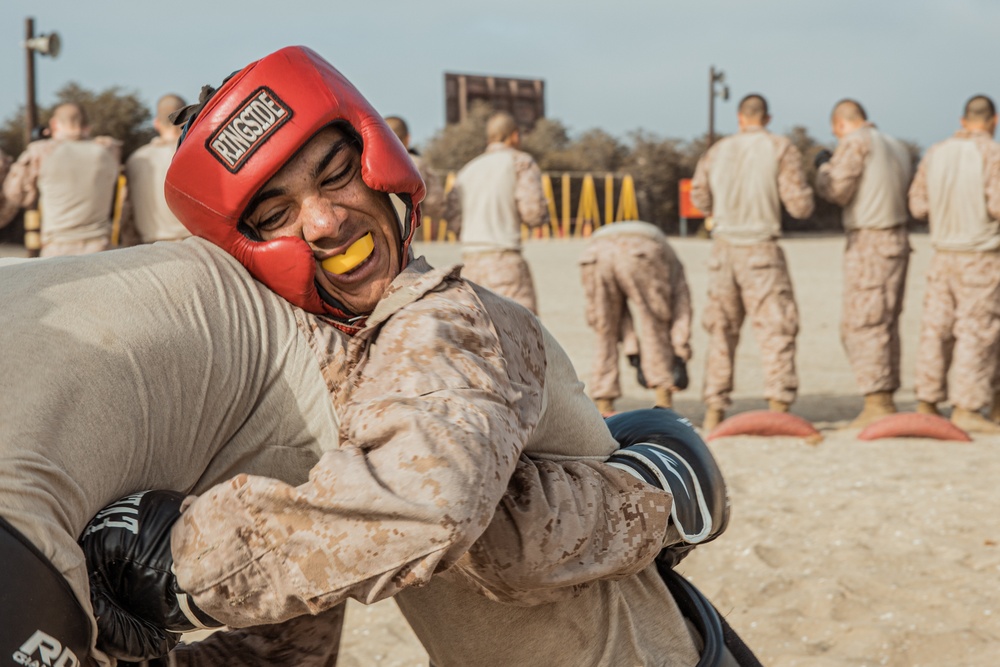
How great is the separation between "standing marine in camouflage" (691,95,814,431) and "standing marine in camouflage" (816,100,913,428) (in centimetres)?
31

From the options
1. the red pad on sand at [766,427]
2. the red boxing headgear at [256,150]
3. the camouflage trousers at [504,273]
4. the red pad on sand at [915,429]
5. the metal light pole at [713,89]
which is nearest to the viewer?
the red boxing headgear at [256,150]

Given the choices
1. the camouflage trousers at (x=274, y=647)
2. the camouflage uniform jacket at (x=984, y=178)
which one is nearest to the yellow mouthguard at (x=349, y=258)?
the camouflage trousers at (x=274, y=647)

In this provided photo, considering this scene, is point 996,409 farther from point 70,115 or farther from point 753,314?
point 70,115

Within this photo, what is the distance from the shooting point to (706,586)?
178 inches

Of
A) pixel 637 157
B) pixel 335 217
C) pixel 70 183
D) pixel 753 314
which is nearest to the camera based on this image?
pixel 335 217

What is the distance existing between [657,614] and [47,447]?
1279mm

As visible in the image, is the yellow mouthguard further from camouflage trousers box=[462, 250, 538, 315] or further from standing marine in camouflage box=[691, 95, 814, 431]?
camouflage trousers box=[462, 250, 538, 315]

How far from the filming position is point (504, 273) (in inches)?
332

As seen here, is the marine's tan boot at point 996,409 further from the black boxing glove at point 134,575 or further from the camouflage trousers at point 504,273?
the black boxing glove at point 134,575

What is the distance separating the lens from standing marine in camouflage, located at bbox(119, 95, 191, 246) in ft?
27.3

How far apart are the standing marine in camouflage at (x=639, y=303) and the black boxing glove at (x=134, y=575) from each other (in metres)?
6.43

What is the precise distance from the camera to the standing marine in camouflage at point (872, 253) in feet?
26.1

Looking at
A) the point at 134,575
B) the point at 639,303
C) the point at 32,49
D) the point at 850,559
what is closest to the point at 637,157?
the point at 32,49

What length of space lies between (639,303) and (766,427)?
4.35ft
